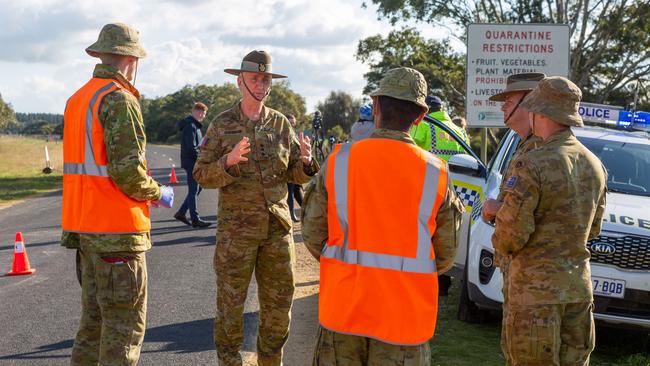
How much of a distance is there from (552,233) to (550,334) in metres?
0.51

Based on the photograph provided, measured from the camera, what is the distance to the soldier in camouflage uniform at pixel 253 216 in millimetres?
4352

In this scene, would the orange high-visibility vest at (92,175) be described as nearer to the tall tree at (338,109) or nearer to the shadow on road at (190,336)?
the shadow on road at (190,336)

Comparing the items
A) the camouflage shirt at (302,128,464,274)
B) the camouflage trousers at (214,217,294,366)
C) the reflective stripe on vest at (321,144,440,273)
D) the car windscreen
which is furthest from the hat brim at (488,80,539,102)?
the car windscreen

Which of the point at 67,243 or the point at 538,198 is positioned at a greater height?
the point at 538,198

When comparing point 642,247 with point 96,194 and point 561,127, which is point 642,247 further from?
point 96,194

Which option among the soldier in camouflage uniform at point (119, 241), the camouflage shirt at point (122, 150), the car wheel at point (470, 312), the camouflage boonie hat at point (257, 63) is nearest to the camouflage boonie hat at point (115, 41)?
the soldier in camouflage uniform at point (119, 241)

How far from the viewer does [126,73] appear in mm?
3965

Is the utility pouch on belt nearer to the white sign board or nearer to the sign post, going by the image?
the white sign board

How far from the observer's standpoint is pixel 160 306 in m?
6.75

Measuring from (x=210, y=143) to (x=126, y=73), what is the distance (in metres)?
0.75

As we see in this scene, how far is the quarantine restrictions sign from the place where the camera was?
1038cm

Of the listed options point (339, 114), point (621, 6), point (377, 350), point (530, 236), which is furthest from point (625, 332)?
point (339, 114)

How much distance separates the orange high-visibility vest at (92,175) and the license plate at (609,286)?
131 inches

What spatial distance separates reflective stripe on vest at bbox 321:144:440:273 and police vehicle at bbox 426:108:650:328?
2.52 metres
